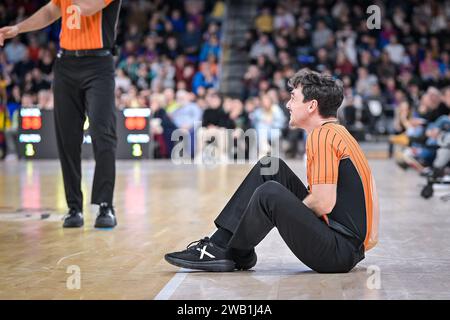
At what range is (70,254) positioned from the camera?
443 cm

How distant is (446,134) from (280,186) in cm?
590

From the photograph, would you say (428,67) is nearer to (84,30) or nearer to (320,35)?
(320,35)

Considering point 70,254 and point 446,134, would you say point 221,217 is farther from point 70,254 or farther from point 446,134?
point 446,134

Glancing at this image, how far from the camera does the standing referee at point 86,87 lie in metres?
5.47

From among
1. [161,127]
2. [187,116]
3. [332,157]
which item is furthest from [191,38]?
[332,157]

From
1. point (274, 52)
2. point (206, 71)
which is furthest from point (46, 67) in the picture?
point (274, 52)

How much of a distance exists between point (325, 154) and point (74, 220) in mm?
2343

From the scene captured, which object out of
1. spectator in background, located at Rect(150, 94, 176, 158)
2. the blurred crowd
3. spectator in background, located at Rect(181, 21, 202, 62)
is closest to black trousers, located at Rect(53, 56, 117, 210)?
the blurred crowd

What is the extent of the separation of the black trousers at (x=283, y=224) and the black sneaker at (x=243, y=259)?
0.33ft

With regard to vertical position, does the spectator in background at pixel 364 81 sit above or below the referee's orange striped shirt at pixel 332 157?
below

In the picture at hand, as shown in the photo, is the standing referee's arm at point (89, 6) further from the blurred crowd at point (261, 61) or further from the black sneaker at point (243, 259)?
the blurred crowd at point (261, 61)

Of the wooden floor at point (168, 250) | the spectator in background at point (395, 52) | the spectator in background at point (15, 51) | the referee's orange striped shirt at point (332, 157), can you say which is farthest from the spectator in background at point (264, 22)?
the referee's orange striped shirt at point (332, 157)

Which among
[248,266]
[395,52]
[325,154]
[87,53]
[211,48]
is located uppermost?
[87,53]

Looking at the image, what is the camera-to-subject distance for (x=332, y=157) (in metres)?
3.71
